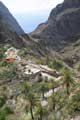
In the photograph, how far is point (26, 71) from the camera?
502ft

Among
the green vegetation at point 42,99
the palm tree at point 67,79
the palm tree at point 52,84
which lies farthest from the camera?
the palm tree at point 52,84

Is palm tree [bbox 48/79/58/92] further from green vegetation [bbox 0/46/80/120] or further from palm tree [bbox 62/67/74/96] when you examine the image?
palm tree [bbox 62/67/74/96]

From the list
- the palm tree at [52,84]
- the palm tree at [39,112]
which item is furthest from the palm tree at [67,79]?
the palm tree at [39,112]

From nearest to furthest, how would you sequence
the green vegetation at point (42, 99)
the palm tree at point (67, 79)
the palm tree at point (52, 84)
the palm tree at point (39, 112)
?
the green vegetation at point (42, 99) < the palm tree at point (39, 112) < the palm tree at point (67, 79) < the palm tree at point (52, 84)

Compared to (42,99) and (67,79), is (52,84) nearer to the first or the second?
(42,99)

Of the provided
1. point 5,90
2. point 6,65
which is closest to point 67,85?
point 5,90

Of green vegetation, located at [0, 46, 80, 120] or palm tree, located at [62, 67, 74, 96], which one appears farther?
palm tree, located at [62, 67, 74, 96]

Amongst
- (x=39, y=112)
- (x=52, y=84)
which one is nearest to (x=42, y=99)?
(x=52, y=84)

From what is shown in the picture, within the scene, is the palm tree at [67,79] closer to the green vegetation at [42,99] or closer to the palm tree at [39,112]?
the green vegetation at [42,99]

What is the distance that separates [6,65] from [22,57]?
1976 cm

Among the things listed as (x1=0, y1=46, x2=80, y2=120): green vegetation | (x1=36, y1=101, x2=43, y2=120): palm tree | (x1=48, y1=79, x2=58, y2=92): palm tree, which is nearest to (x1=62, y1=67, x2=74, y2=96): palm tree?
(x1=0, y1=46, x2=80, y2=120): green vegetation

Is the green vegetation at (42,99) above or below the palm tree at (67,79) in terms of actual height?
below

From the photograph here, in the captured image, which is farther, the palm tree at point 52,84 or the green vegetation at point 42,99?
the palm tree at point 52,84

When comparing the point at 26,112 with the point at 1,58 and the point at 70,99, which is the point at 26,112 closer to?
the point at 70,99
